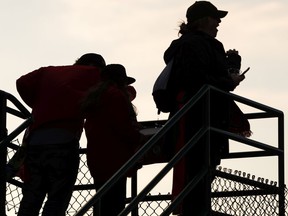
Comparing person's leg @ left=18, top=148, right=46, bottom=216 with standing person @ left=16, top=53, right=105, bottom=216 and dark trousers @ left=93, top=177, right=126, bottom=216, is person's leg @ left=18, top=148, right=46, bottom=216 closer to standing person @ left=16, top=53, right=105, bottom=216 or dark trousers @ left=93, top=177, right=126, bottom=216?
standing person @ left=16, top=53, right=105, bottom=216

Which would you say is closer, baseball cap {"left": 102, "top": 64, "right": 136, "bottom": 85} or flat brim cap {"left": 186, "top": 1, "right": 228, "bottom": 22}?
flat brim cap {"left": 186, "top": 1, "right": 228, "bottom": 22}

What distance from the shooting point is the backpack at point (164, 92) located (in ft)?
27.1

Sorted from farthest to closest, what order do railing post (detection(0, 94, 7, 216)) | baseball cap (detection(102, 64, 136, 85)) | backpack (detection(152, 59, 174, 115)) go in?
1. railing post (detection(0, 94, 7, 216))
2. baseball cap (detection(102, 64, 136, 85))
3. backpack (detection(152, 59, 174, 115))

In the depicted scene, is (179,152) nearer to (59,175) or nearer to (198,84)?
(198,84)

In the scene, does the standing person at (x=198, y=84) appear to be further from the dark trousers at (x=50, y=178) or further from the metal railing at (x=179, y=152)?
the dark trousers at (x=50, y=178)

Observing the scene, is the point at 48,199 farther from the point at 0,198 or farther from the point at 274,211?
the point at 274,211

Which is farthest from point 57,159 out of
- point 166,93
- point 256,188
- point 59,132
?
point 256,188

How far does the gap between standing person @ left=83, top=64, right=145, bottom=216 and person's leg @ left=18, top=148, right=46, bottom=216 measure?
1.58 feet

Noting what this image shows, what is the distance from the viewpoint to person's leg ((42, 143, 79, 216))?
8547 millimetres

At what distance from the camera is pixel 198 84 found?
8156mm

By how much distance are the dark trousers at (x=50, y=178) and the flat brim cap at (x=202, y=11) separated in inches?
52.4

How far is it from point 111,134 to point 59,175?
0.60 m

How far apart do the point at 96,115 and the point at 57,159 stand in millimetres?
563

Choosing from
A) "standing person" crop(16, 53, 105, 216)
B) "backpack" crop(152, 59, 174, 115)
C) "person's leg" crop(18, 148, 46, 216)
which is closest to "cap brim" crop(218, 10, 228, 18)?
"backpack" crop(152, 59, 174, 115)
